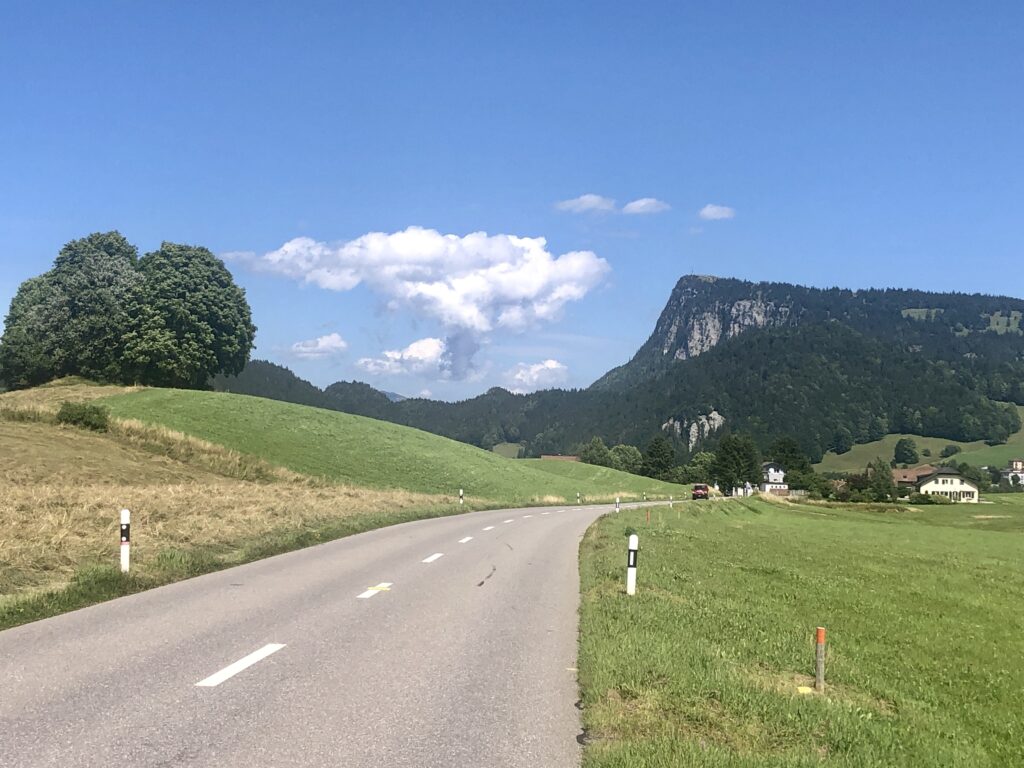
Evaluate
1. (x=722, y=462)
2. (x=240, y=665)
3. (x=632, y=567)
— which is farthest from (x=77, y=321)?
(x=722, y=462)

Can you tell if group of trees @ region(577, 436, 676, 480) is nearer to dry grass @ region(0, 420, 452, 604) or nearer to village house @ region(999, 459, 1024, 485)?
village house @ region(999, 459, 1024, 485)

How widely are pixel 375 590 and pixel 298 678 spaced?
5.94 meters

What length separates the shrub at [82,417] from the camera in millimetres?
44031

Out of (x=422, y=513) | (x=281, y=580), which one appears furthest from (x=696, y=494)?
(x=281, y=580)

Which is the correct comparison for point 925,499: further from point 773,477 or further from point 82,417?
point 82,417

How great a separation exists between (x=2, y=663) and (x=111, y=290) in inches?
2887

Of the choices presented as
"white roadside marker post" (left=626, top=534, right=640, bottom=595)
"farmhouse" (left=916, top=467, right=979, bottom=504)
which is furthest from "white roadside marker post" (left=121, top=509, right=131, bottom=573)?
"farmhouse" (left=916, top=467, right=979, bottom=504)

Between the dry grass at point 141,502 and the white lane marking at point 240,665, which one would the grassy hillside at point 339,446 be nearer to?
the dry grass at point 141,502

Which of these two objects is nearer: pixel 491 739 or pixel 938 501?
pixel 491 739

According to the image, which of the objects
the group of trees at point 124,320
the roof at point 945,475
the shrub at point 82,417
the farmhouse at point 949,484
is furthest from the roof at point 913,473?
the shrub at point 82,417

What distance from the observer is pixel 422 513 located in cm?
3494

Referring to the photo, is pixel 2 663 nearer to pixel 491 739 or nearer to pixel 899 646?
pixel 491 739

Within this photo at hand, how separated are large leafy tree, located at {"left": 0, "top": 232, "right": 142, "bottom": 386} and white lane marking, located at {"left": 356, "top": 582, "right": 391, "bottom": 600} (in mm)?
66875

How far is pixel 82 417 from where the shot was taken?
1741 inches
